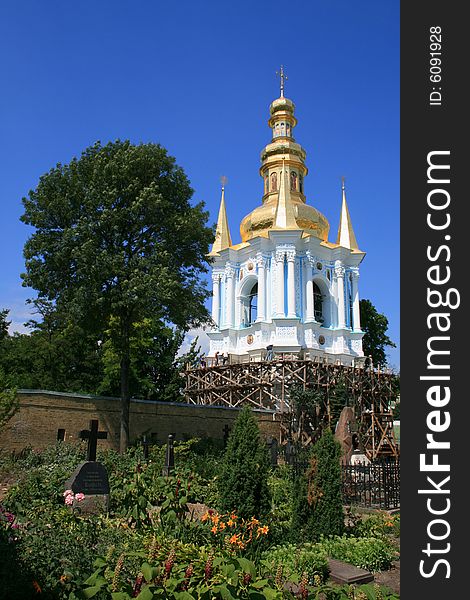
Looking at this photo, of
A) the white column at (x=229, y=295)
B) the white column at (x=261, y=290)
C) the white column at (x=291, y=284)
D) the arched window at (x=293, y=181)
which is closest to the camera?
the white column at (x=291, y=284)

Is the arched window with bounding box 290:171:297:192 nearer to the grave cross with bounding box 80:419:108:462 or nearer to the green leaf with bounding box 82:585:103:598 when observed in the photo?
the grave cross with bounding box 80:419:108:462

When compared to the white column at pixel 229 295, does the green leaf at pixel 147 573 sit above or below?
below

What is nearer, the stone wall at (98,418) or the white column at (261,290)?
the stone wall at (98,418)

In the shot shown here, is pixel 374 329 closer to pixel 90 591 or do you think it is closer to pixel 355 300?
pixel 355 300

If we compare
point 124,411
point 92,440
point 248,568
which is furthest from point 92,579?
point 124,411

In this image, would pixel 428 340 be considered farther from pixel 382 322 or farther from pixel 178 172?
pixel 382 322

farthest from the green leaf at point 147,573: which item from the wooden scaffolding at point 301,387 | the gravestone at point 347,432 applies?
the wooden scaffolding at point 301,387

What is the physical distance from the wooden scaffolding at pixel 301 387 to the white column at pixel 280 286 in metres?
3.37

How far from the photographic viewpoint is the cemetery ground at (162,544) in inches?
217

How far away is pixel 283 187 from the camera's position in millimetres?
37500

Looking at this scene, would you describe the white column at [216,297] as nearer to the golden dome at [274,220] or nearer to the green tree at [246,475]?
the golden dome at [274,220]

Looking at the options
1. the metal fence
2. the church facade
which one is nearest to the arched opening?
the church facade

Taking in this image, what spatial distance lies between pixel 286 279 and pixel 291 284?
45 centimetres

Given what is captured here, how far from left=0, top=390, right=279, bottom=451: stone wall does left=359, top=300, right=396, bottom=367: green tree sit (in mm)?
22279
